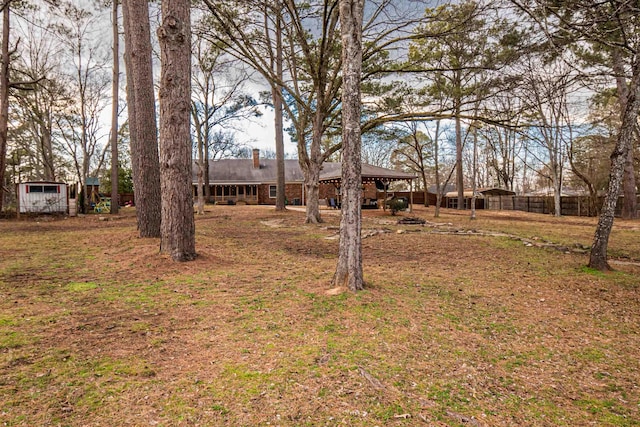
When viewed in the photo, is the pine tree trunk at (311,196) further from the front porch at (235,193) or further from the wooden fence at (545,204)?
the front porch at (235,193)

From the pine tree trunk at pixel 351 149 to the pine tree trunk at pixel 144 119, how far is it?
214 inches

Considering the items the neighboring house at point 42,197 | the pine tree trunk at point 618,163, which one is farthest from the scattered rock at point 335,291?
the neighboring house at point 42,197

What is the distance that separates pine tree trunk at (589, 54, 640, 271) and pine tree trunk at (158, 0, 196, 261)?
7398mm

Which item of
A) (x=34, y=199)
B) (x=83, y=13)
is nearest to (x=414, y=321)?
(x=34, y=199)

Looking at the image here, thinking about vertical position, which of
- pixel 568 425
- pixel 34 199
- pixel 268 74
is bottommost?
pixel 568 425

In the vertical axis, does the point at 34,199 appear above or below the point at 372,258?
above

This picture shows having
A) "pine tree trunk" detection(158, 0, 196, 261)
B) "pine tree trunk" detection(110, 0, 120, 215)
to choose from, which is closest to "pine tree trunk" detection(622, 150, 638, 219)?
"pine tree trunk" detection(158, 0, 196, 261)

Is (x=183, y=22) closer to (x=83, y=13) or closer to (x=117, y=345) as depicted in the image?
(x=117, y=345)

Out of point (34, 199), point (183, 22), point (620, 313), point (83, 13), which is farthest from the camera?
point (83, 13)

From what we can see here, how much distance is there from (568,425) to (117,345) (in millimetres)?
3661

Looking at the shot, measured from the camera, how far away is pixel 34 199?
639 inches

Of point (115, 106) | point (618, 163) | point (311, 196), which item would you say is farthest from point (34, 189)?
point (618, 163)

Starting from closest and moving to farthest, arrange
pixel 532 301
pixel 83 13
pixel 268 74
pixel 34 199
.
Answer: pixel 532 301 < pixel 268 74 < pixel 34 199 < pixel 83 13

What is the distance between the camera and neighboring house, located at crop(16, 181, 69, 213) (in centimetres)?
1595
